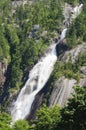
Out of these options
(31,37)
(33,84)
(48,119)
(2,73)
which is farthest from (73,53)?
(48,119)

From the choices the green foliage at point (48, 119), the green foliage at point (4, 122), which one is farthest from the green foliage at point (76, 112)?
the green foliage at point (4, 122)

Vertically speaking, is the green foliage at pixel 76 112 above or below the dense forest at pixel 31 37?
below

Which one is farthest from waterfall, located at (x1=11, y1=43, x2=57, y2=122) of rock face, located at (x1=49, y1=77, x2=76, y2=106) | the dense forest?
rock face, located at (x1=49, y1=77, x2=76, y2=106)

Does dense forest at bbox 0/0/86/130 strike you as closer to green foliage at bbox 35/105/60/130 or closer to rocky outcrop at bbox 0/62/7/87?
rocky outcrop at bbox 0/62/7/87

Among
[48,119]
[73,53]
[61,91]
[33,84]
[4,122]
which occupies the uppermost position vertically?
[73,53]

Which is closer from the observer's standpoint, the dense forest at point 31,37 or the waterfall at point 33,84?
the waterfall at point 33,84

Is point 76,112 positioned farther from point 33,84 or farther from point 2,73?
point 2,73

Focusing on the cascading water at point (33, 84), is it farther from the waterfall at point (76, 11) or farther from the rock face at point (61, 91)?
the waterfall at point (76, 11)
